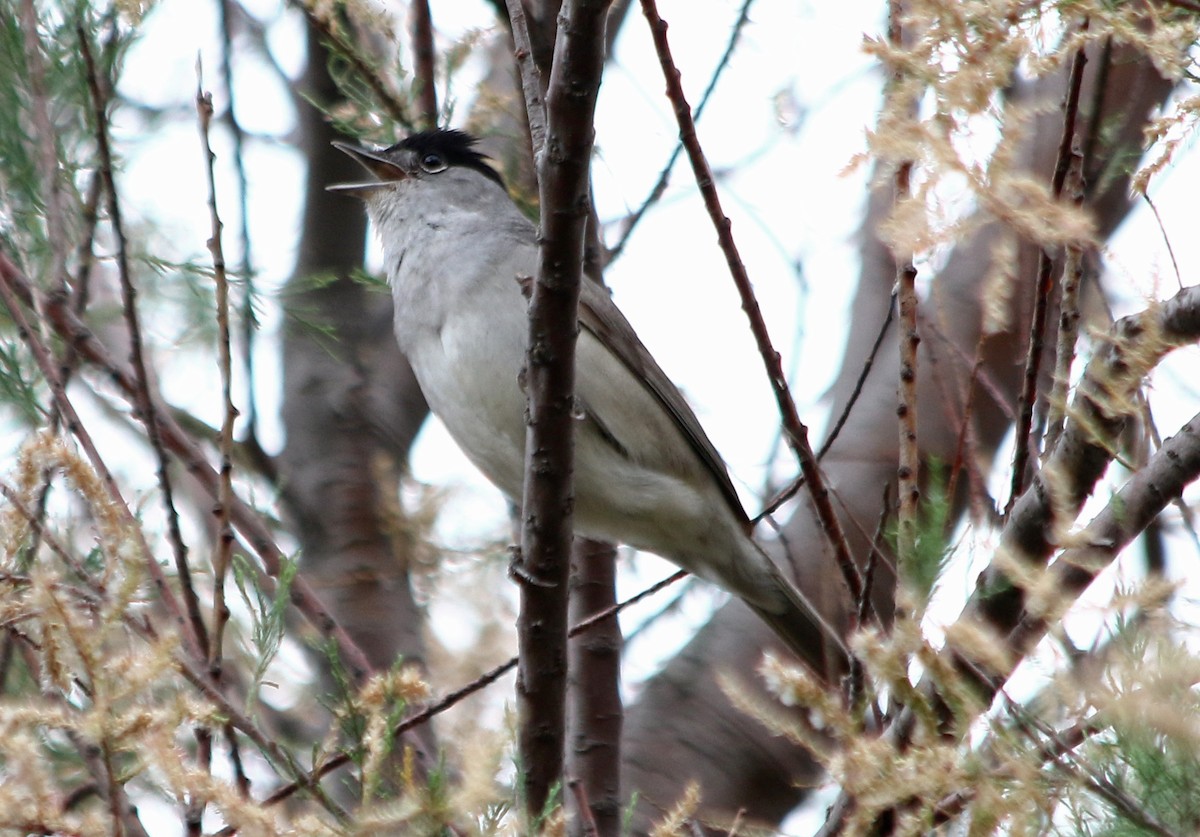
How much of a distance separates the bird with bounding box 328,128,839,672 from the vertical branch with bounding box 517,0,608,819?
1.06m

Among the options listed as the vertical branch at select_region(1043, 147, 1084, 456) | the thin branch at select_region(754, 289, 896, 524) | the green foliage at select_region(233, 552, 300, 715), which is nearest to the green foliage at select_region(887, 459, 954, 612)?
the vertical branch at select_region(1043, 147, 1084, 456)

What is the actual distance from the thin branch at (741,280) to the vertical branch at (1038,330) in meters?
0.39

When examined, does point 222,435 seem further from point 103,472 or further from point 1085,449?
point 1085,449

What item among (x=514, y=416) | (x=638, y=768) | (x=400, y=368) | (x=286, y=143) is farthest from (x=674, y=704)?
(x=286, y=143)

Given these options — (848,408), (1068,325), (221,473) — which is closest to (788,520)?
(848,408)

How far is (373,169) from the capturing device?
518cm

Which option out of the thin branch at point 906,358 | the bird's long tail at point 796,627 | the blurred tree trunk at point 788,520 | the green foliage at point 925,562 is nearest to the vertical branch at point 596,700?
the blurred tree trunk at point 788,520

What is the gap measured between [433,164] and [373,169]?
0.88ft

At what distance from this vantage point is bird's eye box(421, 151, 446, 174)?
16.5ft

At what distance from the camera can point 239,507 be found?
12.2 feet

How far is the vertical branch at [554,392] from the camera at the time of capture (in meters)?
2.54

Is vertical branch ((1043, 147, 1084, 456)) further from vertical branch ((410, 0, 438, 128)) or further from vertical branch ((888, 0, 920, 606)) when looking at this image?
vertical branch ((410, 0, 438, 128))

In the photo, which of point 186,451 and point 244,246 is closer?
point 186,451

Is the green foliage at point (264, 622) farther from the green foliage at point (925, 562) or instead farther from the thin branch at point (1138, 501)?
the thin branch at point (1138, 501)
